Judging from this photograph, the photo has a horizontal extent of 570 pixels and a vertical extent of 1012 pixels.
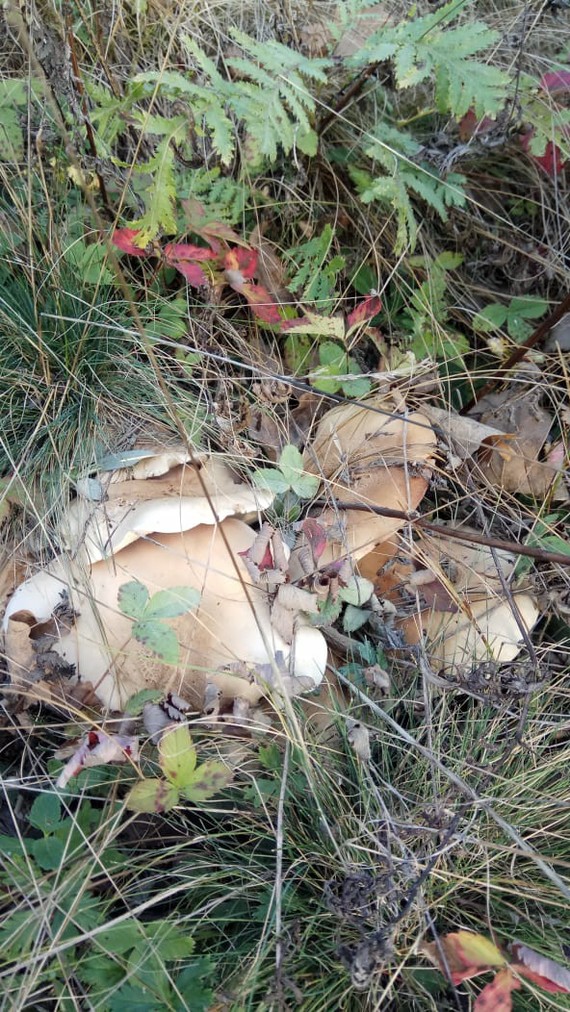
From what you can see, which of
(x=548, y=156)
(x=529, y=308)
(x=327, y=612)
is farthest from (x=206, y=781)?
(x=548, y=156)

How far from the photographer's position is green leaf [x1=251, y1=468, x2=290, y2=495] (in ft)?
6.39

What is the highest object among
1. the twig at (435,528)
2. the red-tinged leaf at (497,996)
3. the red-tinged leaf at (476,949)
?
the twig at (435,528)

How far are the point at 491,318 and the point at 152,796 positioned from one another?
193cm

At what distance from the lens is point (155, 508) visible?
1.77 m

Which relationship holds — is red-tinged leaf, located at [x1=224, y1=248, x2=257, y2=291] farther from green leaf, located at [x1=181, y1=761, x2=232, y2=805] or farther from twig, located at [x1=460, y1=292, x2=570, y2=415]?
green leaf, located at [x1=181, y1=761, x2=232, y2=805]

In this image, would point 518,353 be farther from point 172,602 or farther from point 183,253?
point 172,602

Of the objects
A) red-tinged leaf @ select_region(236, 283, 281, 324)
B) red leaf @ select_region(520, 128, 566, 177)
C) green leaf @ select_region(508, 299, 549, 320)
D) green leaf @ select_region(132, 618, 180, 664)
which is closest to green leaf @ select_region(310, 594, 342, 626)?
green leaf @ select_region(132, 618, 180, 664)

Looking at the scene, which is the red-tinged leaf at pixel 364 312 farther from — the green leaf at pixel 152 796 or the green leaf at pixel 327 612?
the green leaf at pixel 152 796

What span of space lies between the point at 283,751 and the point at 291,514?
647mm

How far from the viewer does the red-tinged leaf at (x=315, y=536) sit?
6.22ft

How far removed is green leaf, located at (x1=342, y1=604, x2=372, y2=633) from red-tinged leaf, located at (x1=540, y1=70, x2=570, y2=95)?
Result: 180 centimetres

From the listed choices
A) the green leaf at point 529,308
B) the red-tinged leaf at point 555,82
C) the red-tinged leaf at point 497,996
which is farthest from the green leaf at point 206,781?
the red-tinged leaf at point 555,82

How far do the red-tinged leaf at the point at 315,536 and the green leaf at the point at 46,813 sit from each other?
0.86 metres

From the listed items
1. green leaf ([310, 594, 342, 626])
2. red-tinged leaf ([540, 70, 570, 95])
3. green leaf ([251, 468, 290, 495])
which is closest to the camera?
green leaf ([310, 594, 342, 626])
